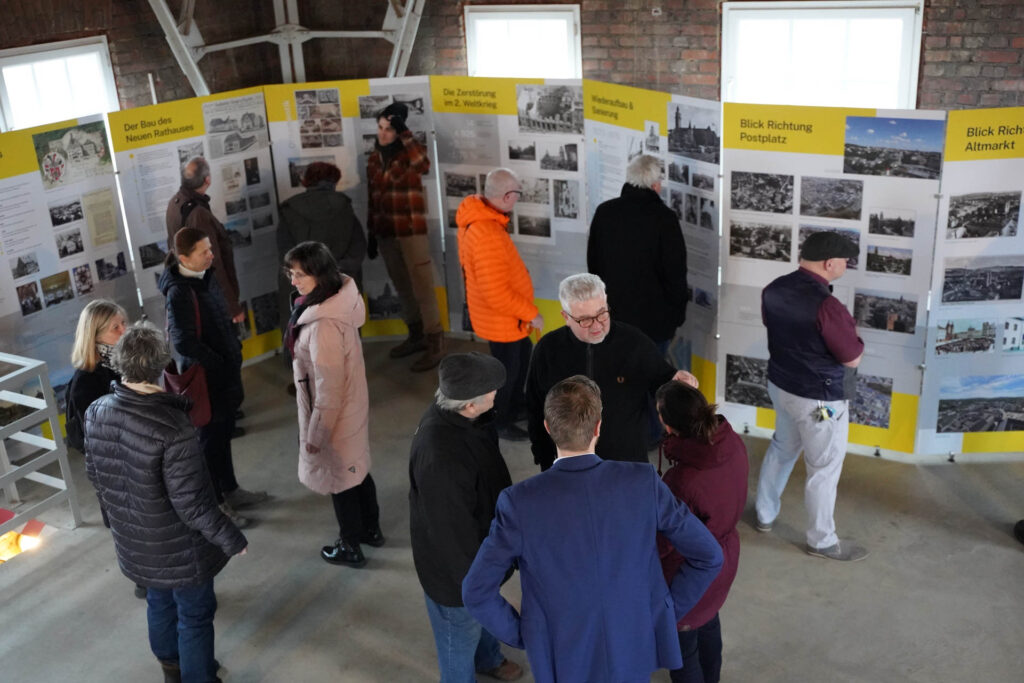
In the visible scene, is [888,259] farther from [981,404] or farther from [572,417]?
[572,417]

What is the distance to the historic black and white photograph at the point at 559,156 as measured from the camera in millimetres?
7285

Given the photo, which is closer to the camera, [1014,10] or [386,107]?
[1014,10]

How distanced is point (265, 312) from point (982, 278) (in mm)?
5385

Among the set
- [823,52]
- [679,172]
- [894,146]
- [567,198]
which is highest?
[823,52]

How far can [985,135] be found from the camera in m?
5.44

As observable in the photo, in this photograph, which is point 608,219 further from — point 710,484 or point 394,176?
point 710,484

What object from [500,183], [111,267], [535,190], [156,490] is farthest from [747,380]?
[111,267]

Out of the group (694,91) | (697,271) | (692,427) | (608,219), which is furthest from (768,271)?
(692,427)

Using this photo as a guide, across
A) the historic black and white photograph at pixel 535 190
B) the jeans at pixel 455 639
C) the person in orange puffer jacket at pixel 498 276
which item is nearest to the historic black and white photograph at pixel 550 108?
the historic black and white photograph at pixel 535 190

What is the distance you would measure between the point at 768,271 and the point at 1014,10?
7.69 ft

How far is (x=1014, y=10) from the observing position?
640 centimetres

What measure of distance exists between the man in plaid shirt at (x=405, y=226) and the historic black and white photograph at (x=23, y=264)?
8.28 feet

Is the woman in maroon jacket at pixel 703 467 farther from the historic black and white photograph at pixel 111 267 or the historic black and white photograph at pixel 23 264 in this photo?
the historic black and white photograph at pixel 111 267

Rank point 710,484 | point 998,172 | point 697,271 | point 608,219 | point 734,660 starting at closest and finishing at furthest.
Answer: point 710,484
point 734,660
point 998,172
point 608,219
point 697,271
